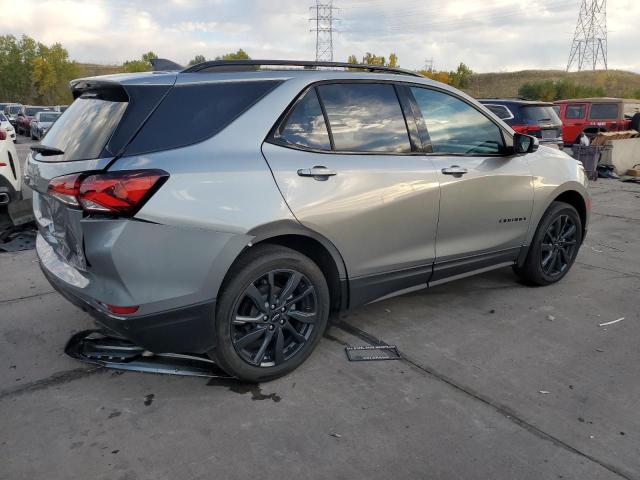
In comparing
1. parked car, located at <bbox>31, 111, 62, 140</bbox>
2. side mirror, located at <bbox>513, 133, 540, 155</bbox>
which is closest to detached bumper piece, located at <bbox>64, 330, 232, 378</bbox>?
side mirror, located at <bbox>513, 133, 540, 155</bbox>

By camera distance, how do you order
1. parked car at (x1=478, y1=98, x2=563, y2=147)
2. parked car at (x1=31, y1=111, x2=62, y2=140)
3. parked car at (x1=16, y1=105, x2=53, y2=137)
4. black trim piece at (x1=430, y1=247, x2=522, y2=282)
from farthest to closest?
parked car at (x1=16, y1=105, x2=53, y2=137) < parked car at (x1=31, y1=111, x2=62, y2=140) < parked car at (x1=478, y1=98, x2=563, y2=147) < black trim piece at (x1=430, y1=247, x2=522, y2=282)

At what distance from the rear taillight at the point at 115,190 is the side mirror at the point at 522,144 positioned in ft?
9.28

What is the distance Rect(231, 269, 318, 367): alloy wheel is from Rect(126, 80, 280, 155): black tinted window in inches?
34.3

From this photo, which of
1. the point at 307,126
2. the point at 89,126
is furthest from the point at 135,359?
the point at 307,126

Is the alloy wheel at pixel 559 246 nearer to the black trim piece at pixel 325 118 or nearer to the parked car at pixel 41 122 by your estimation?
the black trim piece at pixel 325 118

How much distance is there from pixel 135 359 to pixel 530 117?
1122 cm

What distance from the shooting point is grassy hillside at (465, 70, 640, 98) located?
69.9 meters

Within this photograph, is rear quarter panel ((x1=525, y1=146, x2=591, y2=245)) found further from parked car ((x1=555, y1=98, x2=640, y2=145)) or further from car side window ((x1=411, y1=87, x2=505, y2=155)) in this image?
parked car ((x1=555, y1=98, x2=640, y2=145))

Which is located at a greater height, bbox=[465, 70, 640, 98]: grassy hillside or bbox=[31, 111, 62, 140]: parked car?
bbox=[465, 70, 640, 98]: grassy hillside

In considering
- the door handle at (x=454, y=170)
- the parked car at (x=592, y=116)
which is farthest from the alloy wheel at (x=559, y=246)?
the parked car at (x=592, y=116)

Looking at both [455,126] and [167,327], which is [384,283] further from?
[167,327]

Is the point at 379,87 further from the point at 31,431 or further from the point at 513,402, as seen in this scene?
the point at 31,431

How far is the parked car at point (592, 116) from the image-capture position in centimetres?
1711

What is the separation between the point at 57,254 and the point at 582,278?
461 cm
